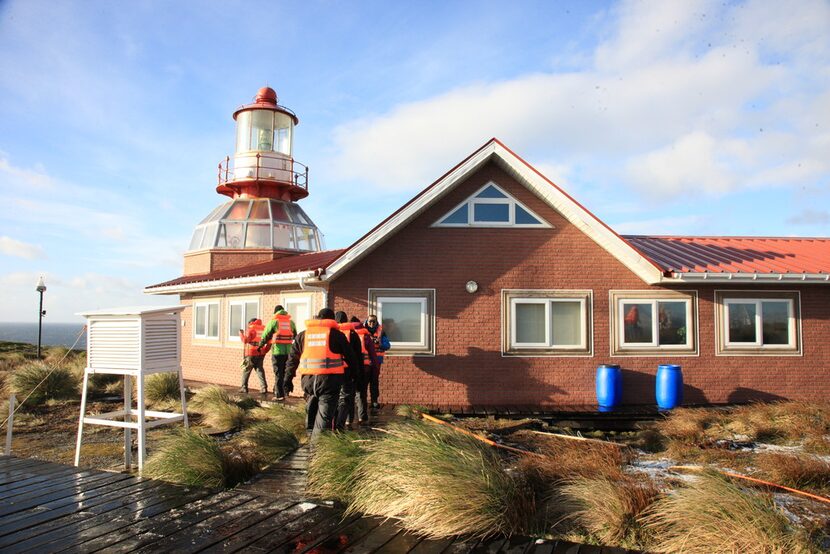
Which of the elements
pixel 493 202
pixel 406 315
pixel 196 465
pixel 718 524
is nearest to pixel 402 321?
pixel 406 315

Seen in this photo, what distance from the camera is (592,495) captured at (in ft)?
17.6

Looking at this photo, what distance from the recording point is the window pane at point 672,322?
12820 mm

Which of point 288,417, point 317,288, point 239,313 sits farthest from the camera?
point 239,313

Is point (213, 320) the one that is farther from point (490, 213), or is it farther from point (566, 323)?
point (566, 323)

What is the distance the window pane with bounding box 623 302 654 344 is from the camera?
1278cm

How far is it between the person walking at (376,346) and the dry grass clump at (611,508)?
5.74 meters

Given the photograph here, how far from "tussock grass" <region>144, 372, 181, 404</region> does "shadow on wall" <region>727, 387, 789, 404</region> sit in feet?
39.3

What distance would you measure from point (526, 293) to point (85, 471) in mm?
8594

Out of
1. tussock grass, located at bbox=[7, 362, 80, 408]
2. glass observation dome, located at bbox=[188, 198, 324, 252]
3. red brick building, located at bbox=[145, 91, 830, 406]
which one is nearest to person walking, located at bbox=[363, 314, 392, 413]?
red brick building, located at bbox=[145, 91, 830, 406]

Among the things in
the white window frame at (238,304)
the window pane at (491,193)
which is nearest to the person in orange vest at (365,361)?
the window pane at (491,193)

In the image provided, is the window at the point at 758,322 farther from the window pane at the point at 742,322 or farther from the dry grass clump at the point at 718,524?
the dry grass clump at the point at 718,524

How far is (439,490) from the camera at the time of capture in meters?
5.11

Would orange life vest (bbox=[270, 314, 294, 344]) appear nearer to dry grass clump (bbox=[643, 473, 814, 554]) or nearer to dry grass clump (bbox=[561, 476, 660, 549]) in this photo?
dry grass clump (bbox=[561, 476, 660, 549])

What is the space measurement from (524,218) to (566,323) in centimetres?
239
